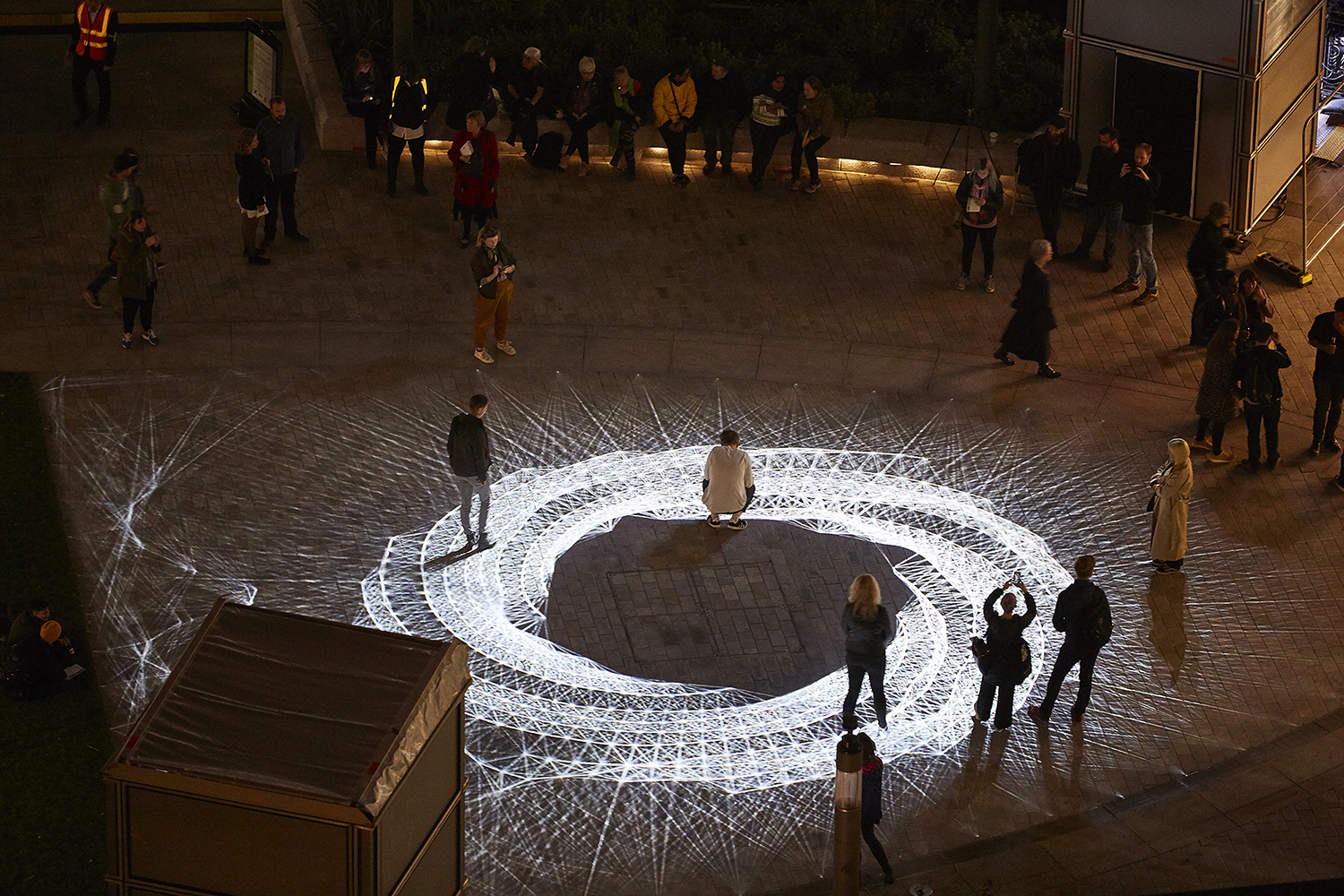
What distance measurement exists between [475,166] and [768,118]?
3355mm

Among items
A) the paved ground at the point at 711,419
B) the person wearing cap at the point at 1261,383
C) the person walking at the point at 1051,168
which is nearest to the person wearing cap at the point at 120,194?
the paved ground at the point at 711,419

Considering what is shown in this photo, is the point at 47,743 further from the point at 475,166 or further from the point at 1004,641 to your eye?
the point at 475,166

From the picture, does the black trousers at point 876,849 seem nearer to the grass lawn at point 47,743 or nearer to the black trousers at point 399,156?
the grass lawn at point 47,743

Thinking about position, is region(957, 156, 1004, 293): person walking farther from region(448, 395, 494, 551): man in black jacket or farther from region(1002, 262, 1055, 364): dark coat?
region(448, 395, 494, 551): man in black jacket

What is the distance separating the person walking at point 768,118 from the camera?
19500 millimetres

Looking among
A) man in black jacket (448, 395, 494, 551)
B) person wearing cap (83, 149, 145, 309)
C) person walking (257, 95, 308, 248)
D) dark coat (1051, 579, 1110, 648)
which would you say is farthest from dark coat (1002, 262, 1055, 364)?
person wearing cap (83, 149, 145, 309)

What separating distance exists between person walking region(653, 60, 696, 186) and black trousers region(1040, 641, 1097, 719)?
342 inches

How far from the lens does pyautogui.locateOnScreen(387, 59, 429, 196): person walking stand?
61.8ft

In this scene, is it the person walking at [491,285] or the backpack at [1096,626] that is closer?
the backpack at [1096,626]

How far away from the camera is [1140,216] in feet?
58.9

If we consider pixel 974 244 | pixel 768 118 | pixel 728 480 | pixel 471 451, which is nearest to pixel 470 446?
pixel 471 451

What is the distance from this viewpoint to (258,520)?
14.7 m

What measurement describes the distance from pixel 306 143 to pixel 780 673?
33.0 feet

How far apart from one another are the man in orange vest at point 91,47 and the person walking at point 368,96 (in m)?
2.71
